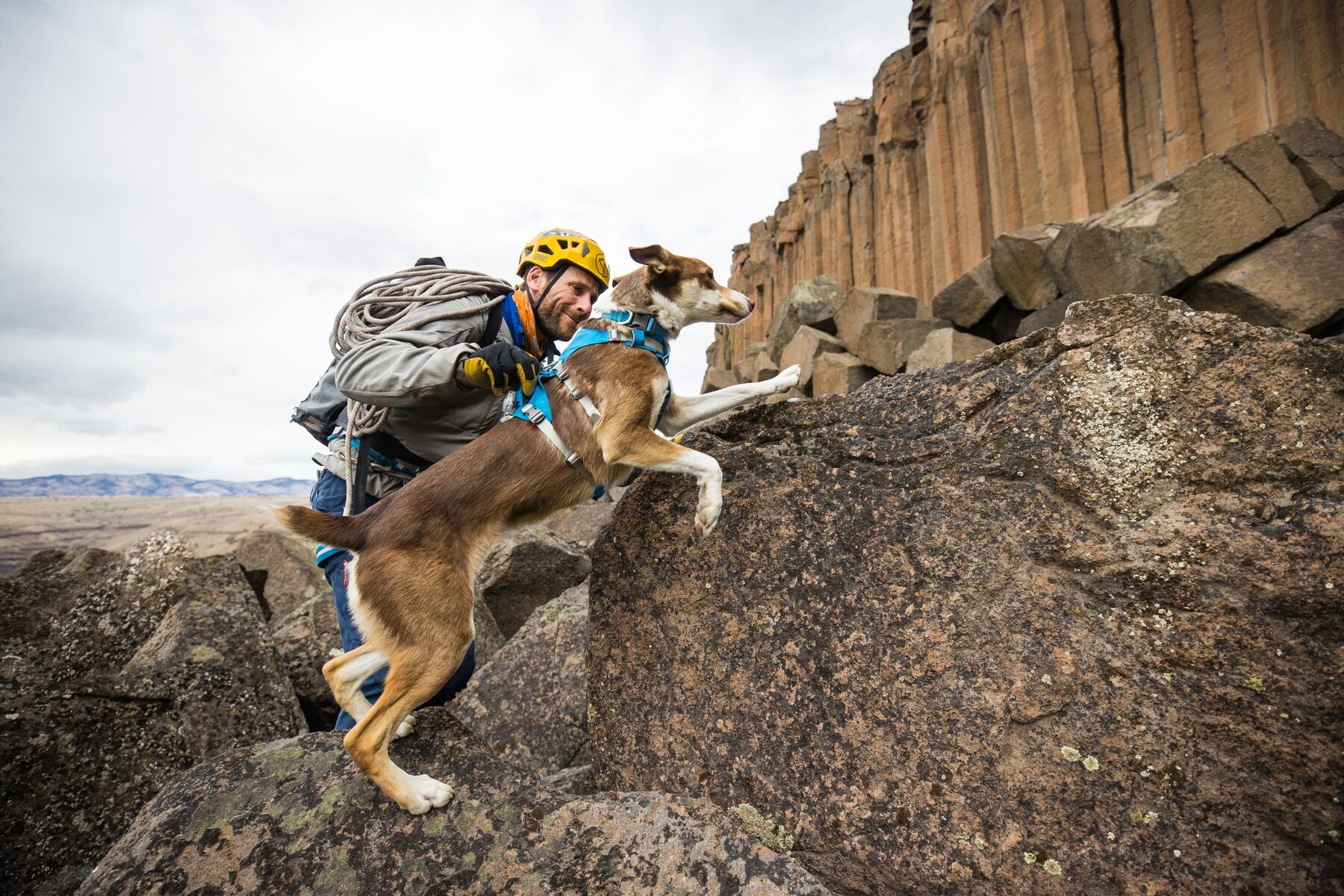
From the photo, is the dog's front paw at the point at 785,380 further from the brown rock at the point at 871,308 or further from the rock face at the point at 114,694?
the brown rock at the point at 871,308

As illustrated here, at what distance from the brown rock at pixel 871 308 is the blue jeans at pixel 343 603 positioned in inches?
420

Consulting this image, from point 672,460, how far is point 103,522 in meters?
131

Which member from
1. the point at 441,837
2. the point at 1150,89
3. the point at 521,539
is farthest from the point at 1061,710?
the point at 1150,89

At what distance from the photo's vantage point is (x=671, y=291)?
154 inches

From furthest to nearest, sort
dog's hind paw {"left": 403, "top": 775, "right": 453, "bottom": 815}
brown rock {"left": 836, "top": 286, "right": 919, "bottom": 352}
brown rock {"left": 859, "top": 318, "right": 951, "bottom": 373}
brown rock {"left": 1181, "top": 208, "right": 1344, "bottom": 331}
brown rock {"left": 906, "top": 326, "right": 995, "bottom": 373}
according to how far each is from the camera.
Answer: brown rock {"left": 836, "top": 286, "right": 919, "bottom": 352} < brown rock {"left": 859, "top": 318, "right": 951, "bottom": 373} < brown rock {"left": 906, "top": 326, "right": 995, "bottom": 373} < brown rock {"left": 1181, "top": 208, "right": 1344, "bottom": 331} < dog's hind paw {"left": 403, "top": 775, "right": 453, "bottom": 815}

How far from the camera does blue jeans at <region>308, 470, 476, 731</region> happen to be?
3.52 meters

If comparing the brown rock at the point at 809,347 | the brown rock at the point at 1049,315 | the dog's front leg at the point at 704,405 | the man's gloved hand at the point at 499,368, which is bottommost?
the dog's front leg at the point at 704,405

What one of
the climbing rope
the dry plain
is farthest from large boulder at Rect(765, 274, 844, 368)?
the dry plain

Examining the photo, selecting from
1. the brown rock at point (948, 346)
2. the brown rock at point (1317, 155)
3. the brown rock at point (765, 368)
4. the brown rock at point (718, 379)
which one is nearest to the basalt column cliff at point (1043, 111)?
the brown rock at point (1317, 155)

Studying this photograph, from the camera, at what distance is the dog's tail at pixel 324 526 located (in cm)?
299

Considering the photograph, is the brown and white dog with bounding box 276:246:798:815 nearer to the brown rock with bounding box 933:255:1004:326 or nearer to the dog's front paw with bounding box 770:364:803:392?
the dog's front paw with bounding box 770:364:803:392

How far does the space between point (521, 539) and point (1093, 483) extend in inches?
226

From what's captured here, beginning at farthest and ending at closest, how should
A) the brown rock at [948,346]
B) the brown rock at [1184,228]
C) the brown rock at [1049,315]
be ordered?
1. the brown rock at [948,346]
2. the brown rock at [1049,315]
3. the brown rock at [1184,228]

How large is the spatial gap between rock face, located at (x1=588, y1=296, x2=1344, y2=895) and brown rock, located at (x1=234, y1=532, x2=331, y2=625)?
832cm
